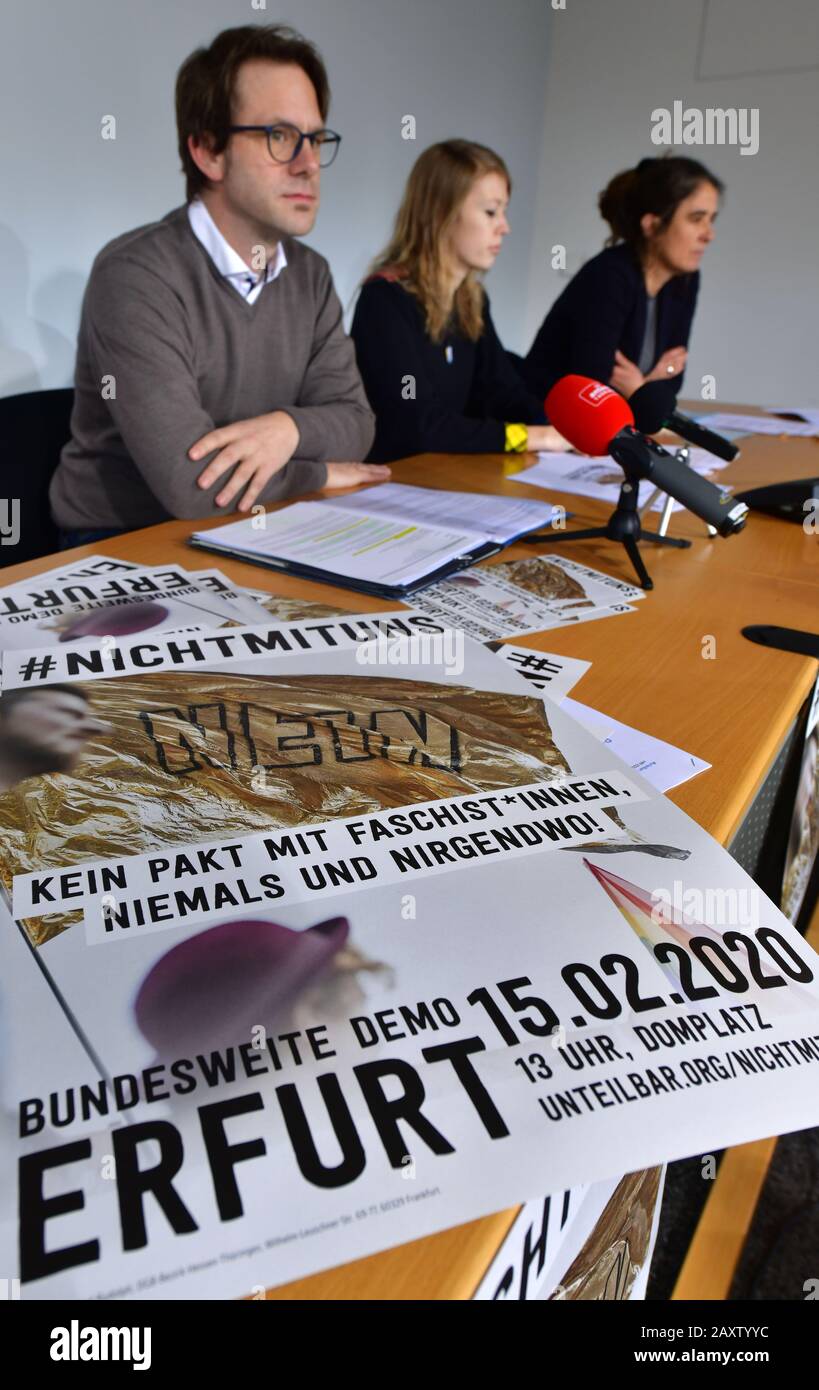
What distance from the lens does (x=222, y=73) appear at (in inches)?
48.9

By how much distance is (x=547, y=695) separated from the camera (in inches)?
25.7

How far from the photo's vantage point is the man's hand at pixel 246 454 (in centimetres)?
105

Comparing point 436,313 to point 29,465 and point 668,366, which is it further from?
point 29,465

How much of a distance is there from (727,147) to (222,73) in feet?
11.3

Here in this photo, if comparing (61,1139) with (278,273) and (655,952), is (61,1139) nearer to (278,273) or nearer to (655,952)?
(655,952)

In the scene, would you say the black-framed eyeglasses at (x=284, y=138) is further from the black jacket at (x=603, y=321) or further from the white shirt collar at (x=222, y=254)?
the black jacket at (x=603, y=321)

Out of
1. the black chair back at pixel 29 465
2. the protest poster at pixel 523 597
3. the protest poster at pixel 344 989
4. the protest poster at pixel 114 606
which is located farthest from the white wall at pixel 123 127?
the protest poster at pixel 344 989

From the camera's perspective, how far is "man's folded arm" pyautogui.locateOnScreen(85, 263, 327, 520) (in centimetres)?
106

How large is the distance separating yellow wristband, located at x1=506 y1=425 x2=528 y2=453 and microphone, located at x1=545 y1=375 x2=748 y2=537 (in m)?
0.48

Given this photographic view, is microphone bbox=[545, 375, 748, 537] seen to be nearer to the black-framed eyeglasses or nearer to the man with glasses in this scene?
the man with glasses

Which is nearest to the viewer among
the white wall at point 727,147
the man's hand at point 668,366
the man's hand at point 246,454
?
the man's hand at point 246,454

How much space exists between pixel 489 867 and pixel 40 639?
0.42 meters

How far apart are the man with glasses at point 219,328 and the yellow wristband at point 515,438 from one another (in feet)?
0.85

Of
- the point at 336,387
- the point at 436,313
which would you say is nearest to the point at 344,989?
the point at 336,387
